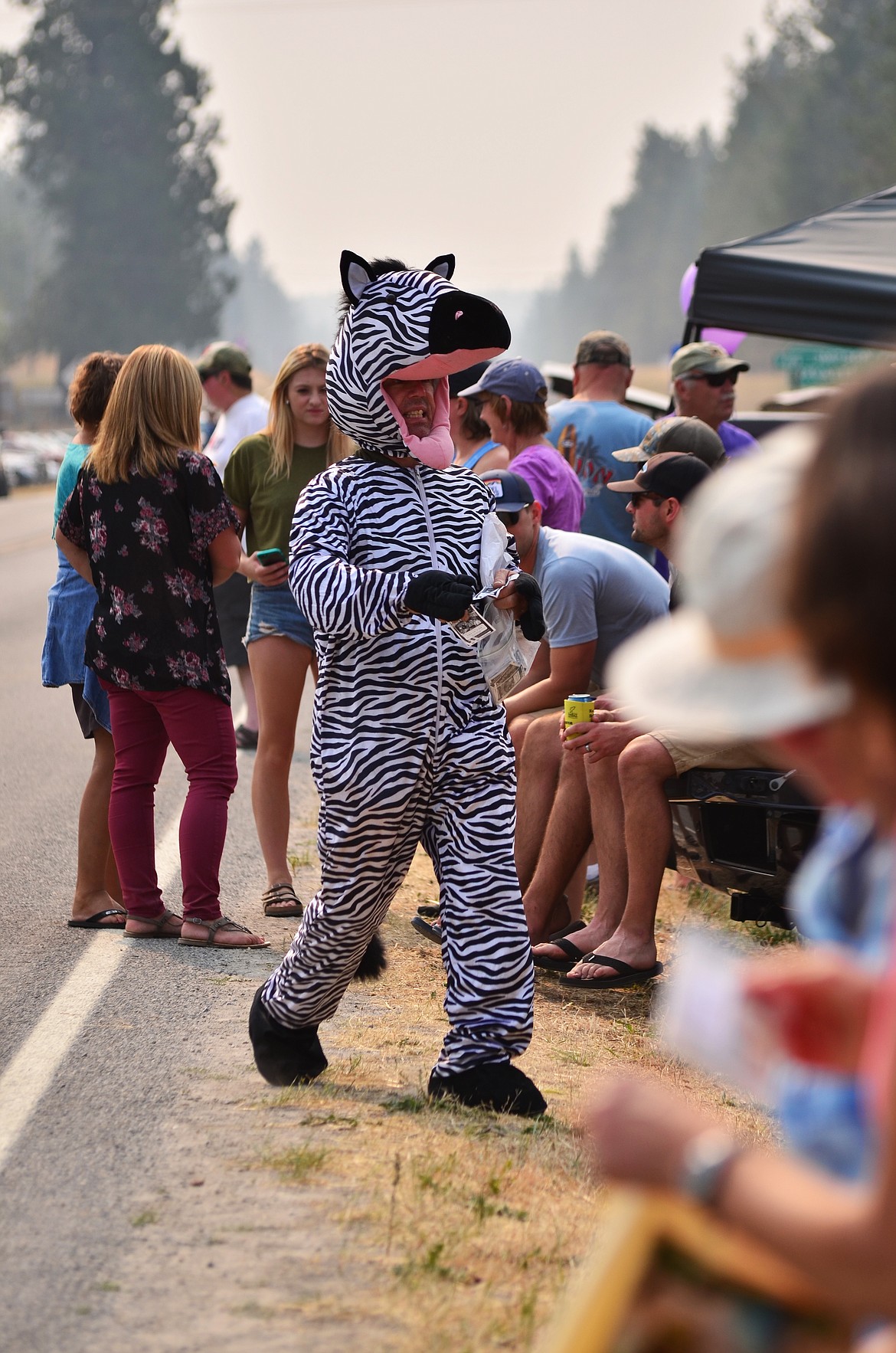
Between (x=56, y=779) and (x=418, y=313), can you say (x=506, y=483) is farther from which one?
(x=56, y=779)

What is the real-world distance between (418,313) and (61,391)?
91403 millimetres

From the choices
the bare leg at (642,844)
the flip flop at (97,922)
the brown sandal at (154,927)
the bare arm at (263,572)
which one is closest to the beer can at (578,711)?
the bare leg at (642,844)

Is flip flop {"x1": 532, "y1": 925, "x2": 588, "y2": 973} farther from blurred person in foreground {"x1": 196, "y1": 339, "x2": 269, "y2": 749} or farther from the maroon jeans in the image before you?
blurred person in foreground {"x1": 196, "y1": 339, "x2": 269, "y2": 749}

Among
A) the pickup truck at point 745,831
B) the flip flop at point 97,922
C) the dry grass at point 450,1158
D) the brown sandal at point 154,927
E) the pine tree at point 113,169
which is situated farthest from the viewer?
the pine tree at point 113,169

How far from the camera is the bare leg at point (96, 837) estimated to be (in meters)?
5.96

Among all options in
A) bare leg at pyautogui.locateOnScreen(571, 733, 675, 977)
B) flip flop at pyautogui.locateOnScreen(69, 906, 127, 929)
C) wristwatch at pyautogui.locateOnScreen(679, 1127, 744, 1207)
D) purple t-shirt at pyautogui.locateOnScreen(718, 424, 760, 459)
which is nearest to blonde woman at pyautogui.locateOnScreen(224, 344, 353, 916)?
flip flop at pyautogui.locateOnScreen(69, 906, 127, 929)

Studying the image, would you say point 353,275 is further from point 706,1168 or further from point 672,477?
point 706,1168

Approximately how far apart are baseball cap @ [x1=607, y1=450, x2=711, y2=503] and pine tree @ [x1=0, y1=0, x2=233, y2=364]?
80.7 m

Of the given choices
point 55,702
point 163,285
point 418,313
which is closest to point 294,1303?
point 418,313

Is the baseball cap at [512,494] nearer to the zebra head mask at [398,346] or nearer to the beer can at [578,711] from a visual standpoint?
the beer can at [578,711]

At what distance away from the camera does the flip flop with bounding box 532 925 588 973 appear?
5.62m

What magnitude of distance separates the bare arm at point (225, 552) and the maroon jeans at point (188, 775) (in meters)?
0.43

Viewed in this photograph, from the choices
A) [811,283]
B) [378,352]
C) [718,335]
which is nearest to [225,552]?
[378,352]

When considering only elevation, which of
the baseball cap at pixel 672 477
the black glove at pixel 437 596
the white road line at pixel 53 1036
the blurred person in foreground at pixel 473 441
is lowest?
the white road line at pixel 53 1036
